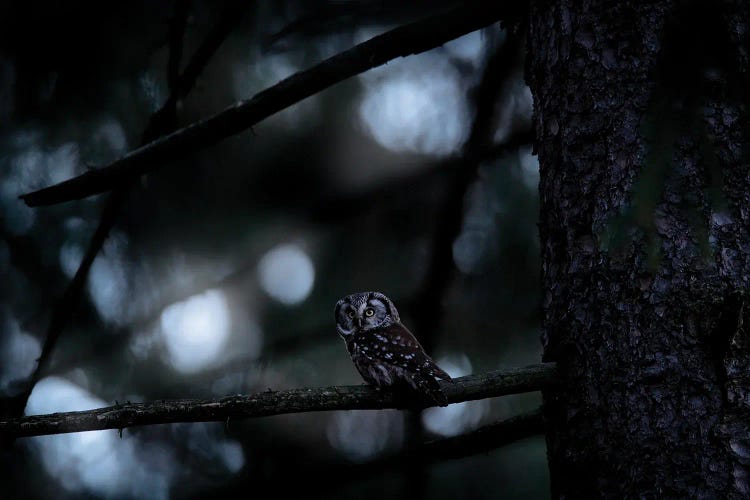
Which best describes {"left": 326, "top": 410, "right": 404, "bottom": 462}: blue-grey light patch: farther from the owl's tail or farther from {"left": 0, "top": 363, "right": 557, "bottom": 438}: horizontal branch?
{"left": 0, "top": 363, "right": 557, "bottom": 438}: horizontal branch

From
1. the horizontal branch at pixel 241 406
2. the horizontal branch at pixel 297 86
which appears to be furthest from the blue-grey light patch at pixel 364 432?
the horizontal branch at pixel 297 86

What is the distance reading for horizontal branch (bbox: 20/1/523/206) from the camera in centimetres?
232

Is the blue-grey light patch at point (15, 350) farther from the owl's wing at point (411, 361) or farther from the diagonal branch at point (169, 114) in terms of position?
the owl's wing at point (411, 361)

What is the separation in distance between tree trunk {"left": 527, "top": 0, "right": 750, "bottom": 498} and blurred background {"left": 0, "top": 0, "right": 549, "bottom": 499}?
0.85 meters

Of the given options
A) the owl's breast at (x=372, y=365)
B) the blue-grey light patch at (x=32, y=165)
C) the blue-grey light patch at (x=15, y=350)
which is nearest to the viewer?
the owl's breast at (x=372, y=365)

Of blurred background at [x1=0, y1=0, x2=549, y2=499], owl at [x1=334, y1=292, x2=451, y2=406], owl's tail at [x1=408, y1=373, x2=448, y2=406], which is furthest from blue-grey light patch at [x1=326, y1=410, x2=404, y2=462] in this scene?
owl's tail at [x1=408, y1=373, x2=448, y2=406]

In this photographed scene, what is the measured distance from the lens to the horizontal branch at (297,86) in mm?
2320

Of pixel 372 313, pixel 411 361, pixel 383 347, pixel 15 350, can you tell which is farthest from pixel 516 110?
pixel 15 350

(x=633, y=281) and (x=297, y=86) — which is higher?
(x=297, y=86)

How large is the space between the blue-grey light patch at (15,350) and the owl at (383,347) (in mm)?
1387

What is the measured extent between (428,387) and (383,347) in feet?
2.30

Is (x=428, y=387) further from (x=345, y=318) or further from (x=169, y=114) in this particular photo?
(x=169, y=114)

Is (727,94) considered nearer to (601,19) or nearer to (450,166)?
(601,19)

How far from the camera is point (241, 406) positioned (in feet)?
5.71
